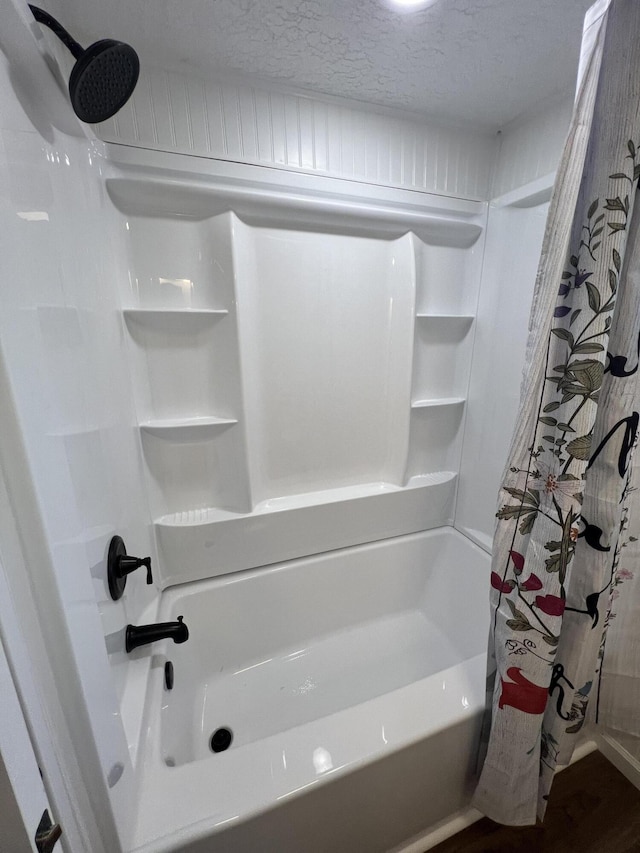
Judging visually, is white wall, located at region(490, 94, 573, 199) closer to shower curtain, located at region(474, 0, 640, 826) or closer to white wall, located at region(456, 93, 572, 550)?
white wall, located at region(456, 93, 572, 550)

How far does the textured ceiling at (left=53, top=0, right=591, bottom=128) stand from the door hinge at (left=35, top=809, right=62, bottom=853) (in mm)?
1534

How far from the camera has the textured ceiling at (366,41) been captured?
2.80 feet

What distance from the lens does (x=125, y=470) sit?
3.44 ft

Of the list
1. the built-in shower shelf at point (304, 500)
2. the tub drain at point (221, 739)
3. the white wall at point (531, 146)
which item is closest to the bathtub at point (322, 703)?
the tub drain at point (221, 739)

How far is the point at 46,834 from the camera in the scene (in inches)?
15.5

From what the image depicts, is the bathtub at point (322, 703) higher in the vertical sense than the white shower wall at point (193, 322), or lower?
lower

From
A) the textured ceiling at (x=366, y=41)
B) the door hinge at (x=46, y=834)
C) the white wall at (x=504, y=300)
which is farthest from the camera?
the white wall at (x=504, y=300)

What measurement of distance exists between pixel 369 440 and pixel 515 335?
2.44 feet

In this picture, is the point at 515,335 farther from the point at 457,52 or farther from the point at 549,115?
the point at 457,52

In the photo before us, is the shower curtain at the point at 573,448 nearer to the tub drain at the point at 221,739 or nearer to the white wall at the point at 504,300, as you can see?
the white wall at the point at 504,300

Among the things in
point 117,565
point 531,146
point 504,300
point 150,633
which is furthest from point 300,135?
point 150,633

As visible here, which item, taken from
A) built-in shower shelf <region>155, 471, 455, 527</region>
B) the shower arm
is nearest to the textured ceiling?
the shower arm

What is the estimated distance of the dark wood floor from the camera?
1019mm

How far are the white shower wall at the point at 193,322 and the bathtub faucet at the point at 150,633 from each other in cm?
4
